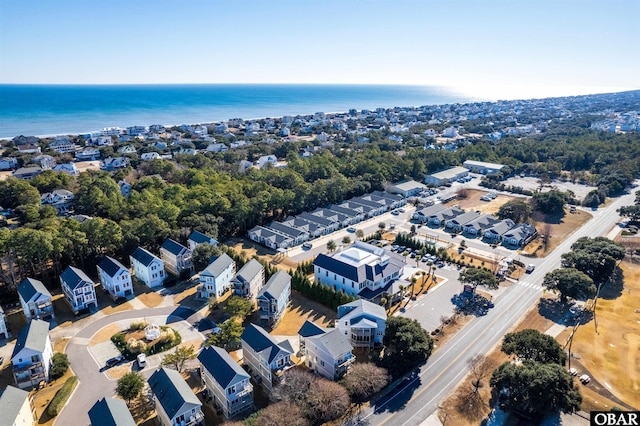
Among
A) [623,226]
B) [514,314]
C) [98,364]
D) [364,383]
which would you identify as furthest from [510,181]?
[98,364]

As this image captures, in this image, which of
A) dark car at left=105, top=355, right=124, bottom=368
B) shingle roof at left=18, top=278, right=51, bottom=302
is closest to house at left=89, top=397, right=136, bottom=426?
dark car at left=105, top=355, right=124, bottom=368

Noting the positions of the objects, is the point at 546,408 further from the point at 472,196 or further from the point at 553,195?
the point at 472,196

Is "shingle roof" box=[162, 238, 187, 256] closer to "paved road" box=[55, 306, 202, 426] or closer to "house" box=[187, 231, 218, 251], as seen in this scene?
"house" box=[187, 231, 218, 251]

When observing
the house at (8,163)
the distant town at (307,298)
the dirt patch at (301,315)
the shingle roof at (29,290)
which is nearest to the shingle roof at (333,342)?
the distant town at (307,298)

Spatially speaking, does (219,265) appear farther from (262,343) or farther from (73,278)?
(262,343)

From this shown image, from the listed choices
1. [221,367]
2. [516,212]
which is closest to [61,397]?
[221,367]

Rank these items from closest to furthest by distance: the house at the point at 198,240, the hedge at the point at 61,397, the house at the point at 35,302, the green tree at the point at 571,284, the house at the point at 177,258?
the hedge at the point at 61,397
the house at the point at 35,302
the green tree at the point at 571,284
the house at the point at 177,258
the house at the point at 198,240

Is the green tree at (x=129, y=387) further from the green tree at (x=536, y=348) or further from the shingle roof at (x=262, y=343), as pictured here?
the green tree at (x=536, y=348)
